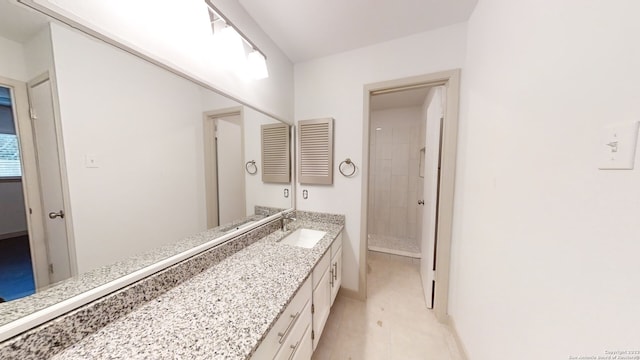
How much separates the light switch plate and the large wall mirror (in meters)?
1.59

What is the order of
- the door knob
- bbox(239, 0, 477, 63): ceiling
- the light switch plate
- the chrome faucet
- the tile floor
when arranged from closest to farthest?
the light switch plate
the door knob
bbox(239, 0, 477, 63): ceiling
the tile floor
the chrome faucet

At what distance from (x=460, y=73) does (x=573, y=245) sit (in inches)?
54.0

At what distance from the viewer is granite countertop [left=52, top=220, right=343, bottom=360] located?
1.93 feet

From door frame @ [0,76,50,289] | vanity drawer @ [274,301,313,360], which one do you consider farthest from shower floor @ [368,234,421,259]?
door frame @ [0,76,50,289]

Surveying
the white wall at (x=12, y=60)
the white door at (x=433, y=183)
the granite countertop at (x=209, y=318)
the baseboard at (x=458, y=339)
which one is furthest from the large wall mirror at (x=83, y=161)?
the baseboard at (x=458, y=339)

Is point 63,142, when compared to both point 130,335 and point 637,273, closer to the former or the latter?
point 130,335

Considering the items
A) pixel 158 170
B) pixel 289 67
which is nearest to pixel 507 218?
pixel 158 170

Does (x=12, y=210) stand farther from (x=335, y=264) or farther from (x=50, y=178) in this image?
(x=335, y=264)

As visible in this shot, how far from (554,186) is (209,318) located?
4.36 ft

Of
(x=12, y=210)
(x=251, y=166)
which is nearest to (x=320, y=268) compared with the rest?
(x=251, y=166)

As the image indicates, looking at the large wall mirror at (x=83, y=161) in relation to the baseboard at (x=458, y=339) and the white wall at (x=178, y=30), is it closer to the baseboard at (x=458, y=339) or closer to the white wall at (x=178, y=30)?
the white wall at (x=178, y=30)

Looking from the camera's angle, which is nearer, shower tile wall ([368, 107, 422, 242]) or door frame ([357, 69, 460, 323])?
door frame ([357, 69, 460, 323])

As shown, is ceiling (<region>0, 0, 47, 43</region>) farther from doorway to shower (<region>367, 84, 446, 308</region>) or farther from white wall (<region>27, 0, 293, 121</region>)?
doorway to shower (<region>367, 84, 446, 308</region>)

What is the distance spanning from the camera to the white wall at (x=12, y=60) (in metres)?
0.53
